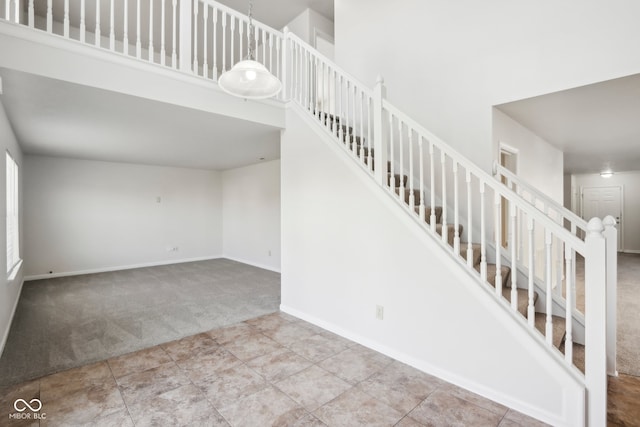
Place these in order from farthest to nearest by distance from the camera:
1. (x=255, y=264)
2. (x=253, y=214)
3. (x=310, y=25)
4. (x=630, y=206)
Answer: (x=630, y=206), (x=253, y=214), (x=255, y=264), (x=310, y=25)

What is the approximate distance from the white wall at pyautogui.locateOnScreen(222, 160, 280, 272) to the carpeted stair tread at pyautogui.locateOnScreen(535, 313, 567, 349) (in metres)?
4.66

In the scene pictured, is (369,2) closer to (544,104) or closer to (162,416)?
(544,104)

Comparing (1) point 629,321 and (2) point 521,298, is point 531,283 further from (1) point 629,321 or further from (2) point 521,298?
(1) point 629,321

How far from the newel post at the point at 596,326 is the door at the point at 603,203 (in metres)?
10.1

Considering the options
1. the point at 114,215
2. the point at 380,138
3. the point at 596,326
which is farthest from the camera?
the point at 114,215

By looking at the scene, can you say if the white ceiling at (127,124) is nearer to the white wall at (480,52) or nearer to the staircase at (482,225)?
the staircase at (482,225)

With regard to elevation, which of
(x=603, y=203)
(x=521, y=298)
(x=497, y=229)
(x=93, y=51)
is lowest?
(x=521, y=298)

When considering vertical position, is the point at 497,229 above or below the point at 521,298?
above

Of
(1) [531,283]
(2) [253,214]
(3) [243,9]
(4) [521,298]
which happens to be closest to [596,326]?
(1) [531,283]

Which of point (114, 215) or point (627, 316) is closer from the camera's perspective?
point (627, 316)

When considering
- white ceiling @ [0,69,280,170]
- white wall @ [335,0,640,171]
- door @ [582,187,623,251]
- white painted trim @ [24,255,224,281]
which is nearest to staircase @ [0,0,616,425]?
white ceiling @ [0,69,280,170]

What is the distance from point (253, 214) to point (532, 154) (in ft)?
17.7

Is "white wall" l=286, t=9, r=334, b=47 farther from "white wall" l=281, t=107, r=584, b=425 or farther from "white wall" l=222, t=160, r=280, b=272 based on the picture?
"white wall" l=281, t=107, r=584, b=425

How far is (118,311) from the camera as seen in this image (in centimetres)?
406
